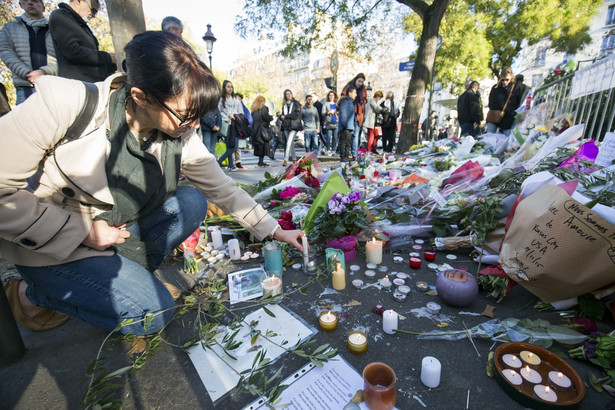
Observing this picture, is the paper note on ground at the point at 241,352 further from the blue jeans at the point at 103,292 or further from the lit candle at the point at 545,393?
the lit candle at the point at 545,393

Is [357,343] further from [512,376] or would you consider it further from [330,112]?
[330,112]

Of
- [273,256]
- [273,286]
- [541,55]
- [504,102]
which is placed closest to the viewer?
[273,286]

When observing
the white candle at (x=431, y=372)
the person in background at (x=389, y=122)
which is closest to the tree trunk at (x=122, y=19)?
the white candle at (x=431, y=372)

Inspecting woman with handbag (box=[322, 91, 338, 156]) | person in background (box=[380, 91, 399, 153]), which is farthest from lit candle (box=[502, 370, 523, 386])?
person in background (box=[380, 91, 399, 153])

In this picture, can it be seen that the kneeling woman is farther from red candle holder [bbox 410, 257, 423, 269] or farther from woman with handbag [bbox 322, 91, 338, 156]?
woman with handbag [bbox 322, 91, 338, 156]


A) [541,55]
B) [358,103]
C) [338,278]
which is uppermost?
[541,55]

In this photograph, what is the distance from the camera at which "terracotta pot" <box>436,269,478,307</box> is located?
1.65 metres

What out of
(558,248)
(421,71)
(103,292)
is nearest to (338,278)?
(558,248)

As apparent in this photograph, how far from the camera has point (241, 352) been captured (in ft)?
4.75

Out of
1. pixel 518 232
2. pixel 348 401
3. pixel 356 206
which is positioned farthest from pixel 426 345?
pixel 356 206

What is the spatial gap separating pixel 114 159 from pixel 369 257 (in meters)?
1.89

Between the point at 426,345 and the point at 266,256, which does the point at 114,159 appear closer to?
the point at 266,256

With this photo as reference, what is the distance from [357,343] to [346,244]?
1001 millimetres

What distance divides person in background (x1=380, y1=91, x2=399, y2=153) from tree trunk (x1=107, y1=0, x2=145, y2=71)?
23.1 ft
